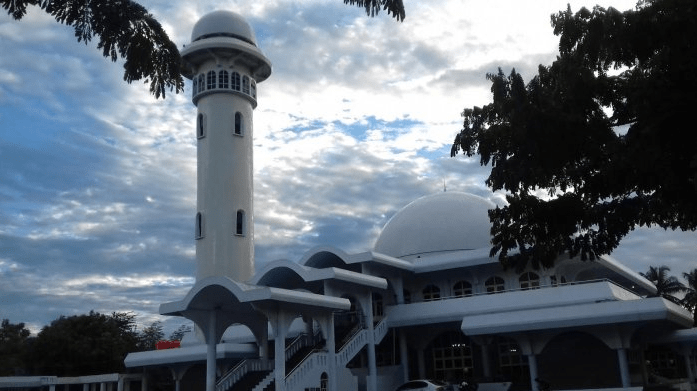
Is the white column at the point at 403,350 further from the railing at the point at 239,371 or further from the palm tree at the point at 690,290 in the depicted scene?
the palm tree at the point at 690,290

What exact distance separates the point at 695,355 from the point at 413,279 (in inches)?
619

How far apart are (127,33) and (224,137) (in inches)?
803

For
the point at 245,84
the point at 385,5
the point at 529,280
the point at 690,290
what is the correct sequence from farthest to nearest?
the point at 690,290
the point at 245,84
the point at 529,280
the point at 385,5

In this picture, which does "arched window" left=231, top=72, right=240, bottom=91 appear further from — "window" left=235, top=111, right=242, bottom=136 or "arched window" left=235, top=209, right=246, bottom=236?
"arched window" left=235, top=209, right=246, bottom=236

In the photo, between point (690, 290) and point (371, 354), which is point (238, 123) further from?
point (690, 290)

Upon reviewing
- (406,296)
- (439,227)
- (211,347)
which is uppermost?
(439,227)

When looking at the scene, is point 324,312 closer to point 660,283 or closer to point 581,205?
point 581,205

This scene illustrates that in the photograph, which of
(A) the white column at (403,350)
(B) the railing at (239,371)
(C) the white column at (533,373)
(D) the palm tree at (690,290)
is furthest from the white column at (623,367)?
(D) the palm tree at (690,290)

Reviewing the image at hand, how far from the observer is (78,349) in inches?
1558

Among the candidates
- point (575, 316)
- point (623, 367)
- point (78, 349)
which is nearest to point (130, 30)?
point (575, 316)

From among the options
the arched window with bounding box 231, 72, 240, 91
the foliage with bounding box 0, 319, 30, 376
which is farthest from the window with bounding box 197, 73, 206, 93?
the foliage with bounding box 0, 319, 30, 376

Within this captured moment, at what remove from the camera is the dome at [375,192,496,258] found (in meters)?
31.8

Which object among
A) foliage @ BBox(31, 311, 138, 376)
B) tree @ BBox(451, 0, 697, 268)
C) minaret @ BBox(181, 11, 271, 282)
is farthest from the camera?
foliage @ BBox(31, 311, 138, 376)

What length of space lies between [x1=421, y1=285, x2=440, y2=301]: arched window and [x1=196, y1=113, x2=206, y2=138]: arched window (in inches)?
496
